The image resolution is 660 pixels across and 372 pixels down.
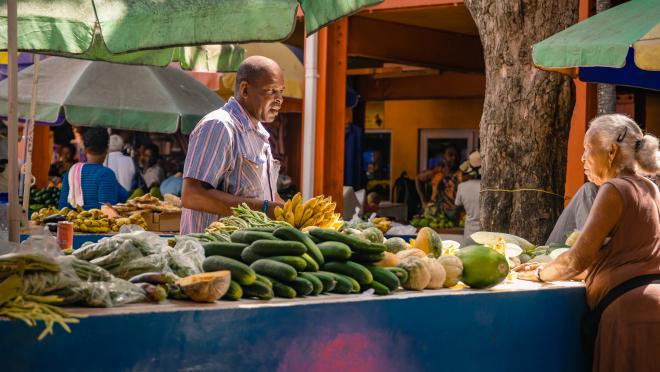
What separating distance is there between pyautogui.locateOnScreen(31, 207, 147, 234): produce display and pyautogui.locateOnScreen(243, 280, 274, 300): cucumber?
5938mm

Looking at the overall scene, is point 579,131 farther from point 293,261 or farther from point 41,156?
point 41,156

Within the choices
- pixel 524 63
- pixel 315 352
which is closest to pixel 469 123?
pixel 524 63

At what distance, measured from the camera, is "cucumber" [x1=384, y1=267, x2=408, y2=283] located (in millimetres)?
4398

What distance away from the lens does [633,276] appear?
4.91 metres

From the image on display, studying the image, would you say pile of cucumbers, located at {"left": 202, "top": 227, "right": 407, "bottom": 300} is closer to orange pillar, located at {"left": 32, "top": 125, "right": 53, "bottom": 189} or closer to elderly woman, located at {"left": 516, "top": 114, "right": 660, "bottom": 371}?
elderly woman, located at {"left": 516, "top": 114, "right": 660, "bottom": 371}

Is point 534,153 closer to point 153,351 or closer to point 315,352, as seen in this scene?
point 315,352

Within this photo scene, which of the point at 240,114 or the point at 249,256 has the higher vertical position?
the point at 240,114

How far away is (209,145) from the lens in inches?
220

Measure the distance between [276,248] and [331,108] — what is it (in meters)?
9.65

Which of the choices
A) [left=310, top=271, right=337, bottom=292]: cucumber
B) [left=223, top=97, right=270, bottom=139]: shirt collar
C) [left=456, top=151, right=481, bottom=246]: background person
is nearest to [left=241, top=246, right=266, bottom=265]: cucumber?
[left=310, top=271, right=337, bottom=292]: cucumber

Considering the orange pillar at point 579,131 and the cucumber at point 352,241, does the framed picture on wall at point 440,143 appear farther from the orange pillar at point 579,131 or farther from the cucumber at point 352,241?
the cucumber at point 352,241

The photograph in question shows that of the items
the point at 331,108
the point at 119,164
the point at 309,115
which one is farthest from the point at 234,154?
the point at 119,164

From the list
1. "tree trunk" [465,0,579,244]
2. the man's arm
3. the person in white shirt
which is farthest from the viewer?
the person in white shirt

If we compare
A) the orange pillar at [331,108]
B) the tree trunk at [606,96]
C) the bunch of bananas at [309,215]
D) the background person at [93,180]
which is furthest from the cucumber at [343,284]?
the orange pillar at [331,108]
